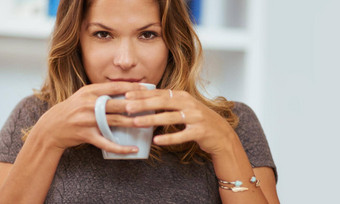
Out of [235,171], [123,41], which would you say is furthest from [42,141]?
[235,171]

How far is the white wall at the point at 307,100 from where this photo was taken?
1.86 metres

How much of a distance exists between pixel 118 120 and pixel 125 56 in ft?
0.93

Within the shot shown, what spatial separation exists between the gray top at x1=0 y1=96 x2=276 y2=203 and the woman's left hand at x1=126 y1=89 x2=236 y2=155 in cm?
21

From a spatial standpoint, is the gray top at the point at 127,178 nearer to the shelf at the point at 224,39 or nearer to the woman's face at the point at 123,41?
the woman's face at the point at 123,41

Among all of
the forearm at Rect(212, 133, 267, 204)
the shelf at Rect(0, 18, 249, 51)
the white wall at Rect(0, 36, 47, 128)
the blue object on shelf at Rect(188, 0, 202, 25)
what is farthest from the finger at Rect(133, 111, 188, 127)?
the white wall at Rect(0, 36, 47, 128)

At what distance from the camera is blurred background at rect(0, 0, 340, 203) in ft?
5.96

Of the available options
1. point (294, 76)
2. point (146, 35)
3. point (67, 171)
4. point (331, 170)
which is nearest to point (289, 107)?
point (294, 76)

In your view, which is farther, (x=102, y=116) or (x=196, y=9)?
(x=196, y=9)

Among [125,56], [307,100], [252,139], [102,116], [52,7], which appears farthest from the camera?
[307,100]

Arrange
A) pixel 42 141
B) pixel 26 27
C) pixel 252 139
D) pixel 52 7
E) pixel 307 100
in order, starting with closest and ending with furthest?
pixel 42 141, pixel 252 139, pixel 26 27, pixel 52 7, pixel 307 100

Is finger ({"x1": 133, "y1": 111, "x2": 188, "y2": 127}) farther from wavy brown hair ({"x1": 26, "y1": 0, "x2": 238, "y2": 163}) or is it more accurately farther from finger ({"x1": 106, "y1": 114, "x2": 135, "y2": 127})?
wavy brown hair ({"x1": 26, "y1": 0, "x2": 238, "y2": 163})

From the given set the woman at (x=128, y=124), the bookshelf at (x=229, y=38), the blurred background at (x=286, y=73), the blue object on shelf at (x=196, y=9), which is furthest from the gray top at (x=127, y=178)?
the blue object on shelf at (x=196, y=9)

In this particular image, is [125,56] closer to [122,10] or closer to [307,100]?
[122,10]

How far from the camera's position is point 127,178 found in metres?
1.14
